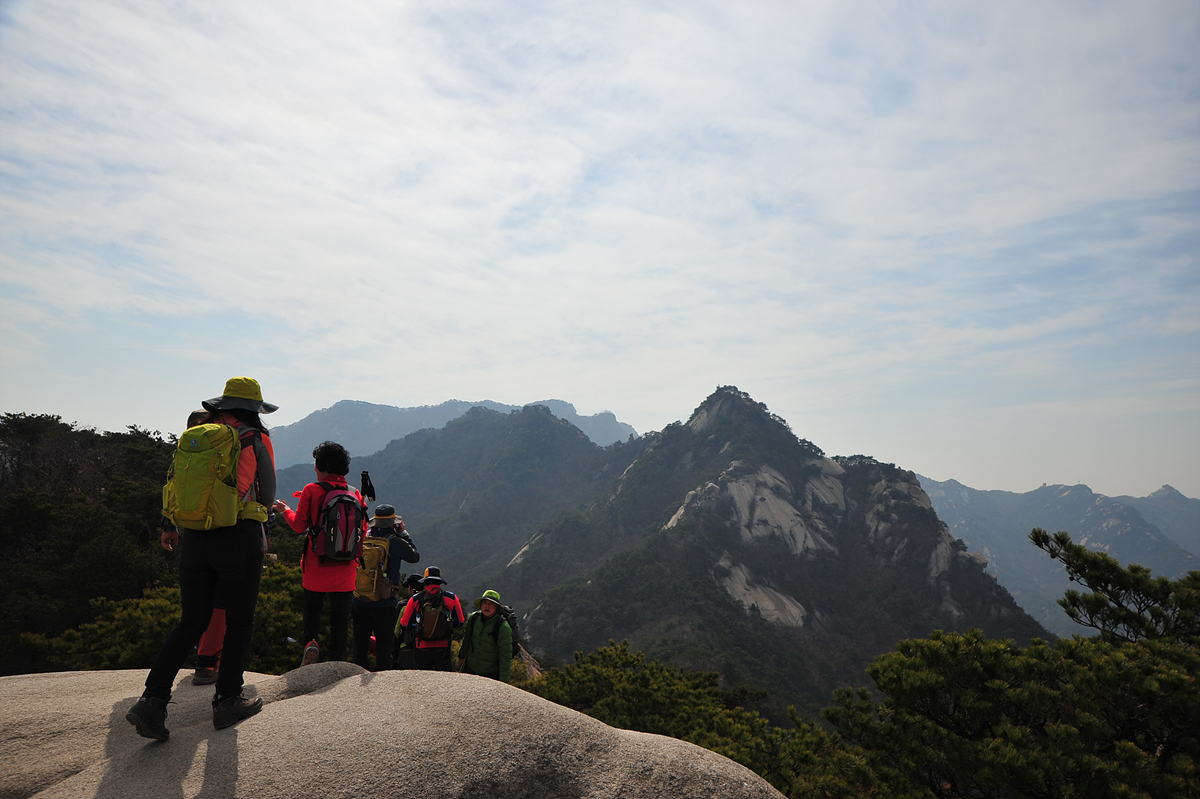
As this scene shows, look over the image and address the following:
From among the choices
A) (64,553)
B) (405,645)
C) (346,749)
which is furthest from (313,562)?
(64,553)

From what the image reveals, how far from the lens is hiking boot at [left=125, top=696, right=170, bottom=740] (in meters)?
4.01

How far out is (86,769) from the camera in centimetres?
384

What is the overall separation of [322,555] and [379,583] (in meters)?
1.45

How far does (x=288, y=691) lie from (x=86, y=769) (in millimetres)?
1523

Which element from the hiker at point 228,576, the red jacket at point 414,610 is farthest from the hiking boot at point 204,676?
the red jacket at point 414,610

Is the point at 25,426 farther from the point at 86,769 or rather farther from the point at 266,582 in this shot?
the point at 86,769

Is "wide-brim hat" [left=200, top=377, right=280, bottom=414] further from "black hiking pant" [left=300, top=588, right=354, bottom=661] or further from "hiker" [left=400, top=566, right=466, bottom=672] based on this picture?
"hiker" [left=400, top=566, right=466, bottom=672]

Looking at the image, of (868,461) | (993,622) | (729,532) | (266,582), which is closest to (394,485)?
(729,532)

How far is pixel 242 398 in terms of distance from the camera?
4844 millimetres

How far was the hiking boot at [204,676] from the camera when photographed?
536 centimetres

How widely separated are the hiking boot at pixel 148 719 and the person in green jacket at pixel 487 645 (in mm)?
4244

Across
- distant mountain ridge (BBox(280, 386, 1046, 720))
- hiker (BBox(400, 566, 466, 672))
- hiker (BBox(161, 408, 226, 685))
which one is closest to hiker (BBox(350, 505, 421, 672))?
hiker (BBox(400, 566, 466, 672))

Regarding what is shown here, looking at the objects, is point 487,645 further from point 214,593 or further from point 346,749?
point 214,593

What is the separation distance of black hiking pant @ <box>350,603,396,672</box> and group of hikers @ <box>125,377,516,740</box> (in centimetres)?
1
